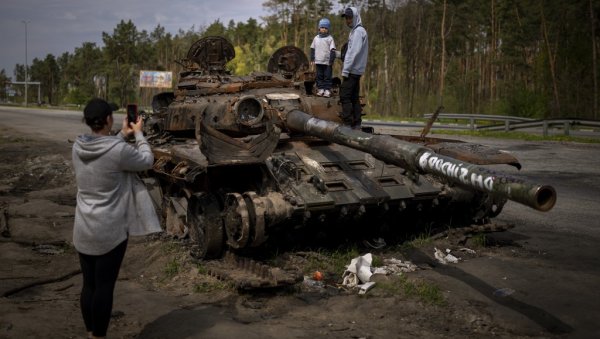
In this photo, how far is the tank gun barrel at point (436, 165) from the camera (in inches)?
181

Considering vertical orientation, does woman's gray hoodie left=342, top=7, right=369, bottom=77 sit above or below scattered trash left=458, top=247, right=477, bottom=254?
above

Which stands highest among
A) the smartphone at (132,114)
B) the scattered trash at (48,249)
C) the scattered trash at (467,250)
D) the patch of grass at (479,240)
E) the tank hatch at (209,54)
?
the tank hatch at (209,54)

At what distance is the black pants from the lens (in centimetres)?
488

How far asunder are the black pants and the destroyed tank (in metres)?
2.40

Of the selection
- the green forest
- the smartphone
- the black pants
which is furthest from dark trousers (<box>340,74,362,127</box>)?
the green forest

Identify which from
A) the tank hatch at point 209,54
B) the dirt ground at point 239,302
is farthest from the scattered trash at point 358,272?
the tank hatch at point 209,54

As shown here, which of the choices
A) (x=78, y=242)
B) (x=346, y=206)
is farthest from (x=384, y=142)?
(x=78, y=242)

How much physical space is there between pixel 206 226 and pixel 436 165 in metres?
3.47

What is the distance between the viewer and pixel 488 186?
16.3ft

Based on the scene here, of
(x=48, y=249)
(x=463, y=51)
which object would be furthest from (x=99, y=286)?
(x=463, y=51)

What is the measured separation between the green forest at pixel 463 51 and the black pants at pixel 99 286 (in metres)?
33.7

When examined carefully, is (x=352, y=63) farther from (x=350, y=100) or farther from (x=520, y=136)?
(x=520, y=136)

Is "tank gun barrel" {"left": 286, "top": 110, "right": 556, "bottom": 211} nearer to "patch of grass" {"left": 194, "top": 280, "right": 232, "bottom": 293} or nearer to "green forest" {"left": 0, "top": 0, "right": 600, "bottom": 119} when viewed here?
"patch of grass" {"left": 194, "top": 280, "right": 232, "bottom": 293}

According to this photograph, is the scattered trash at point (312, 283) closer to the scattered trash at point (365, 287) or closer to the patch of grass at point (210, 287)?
the scattered trash at point (365, 287)
